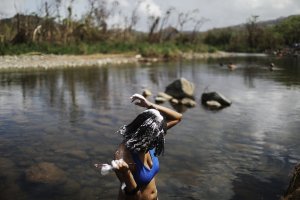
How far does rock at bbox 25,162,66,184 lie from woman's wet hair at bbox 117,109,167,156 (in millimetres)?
4417

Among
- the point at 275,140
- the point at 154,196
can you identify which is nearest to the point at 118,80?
the point at 275,140

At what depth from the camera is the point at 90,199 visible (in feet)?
22.6

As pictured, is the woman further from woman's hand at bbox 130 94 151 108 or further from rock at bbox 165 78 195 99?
rock at bbox 165 78 195 99

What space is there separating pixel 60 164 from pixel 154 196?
4882 millimetres

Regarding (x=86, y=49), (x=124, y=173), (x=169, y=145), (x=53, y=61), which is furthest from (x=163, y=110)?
(x=86, y=49)

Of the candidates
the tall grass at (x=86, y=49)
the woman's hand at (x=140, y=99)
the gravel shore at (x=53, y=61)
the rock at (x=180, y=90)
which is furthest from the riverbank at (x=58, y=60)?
the woman's hand at (x=140, y=99)

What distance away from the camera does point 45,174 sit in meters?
7.88

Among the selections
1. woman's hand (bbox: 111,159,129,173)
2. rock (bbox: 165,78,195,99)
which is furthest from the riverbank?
woman's hand (bbox: 111,159,129,173)

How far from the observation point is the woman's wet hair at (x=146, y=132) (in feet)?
11.5

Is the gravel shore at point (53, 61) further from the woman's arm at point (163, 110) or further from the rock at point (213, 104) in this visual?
the woman's arm at point (163, 110)

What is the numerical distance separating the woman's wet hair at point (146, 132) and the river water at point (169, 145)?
12.2ft

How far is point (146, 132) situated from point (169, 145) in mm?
6702

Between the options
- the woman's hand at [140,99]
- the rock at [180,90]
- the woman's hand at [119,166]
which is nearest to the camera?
the woman's hand at [119,166]

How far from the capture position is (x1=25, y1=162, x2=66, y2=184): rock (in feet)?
24.8
